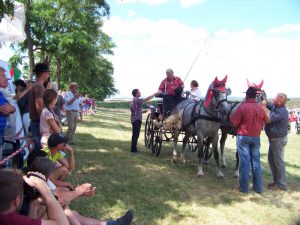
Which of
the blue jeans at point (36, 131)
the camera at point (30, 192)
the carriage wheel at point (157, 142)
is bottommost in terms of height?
the carriage wheel at point (157, 142)

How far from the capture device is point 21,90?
22.6 ft

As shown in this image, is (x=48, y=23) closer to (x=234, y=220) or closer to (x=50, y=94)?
(x=50, y=94)

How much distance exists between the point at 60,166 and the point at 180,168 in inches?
177

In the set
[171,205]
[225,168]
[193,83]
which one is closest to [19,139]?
[171,205]

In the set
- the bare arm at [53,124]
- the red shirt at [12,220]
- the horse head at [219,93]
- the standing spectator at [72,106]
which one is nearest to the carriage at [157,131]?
the horse head at [219,93]

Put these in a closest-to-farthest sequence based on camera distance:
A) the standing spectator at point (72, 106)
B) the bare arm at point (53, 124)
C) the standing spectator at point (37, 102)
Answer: the bare arm at point (53, 124) → the standing spectator at point (37, 102) → the standing spectator at point (72, 106)

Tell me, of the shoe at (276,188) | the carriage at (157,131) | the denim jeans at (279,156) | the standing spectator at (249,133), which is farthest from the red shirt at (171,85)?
the shoe at (276,188)

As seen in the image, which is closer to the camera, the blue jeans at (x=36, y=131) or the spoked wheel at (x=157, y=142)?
the blue jeans at (x=36, y=131)

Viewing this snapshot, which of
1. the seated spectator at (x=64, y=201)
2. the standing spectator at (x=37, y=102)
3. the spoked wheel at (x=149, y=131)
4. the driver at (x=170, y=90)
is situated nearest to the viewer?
the seated spectator at (x=64, y=201)

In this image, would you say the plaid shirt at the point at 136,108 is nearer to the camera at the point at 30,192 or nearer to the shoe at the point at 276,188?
the shoe at the point at 276,188

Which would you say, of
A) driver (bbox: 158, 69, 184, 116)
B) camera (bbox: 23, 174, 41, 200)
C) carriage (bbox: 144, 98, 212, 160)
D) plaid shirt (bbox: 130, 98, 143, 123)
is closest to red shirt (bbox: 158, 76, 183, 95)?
driver (bbox: 158, 69, 184, 116)

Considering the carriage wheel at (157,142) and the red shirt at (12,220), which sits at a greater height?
the red shirt at (12,220)

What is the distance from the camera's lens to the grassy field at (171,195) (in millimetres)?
5309

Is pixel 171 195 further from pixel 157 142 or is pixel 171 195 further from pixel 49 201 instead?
pixel 157 142
